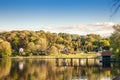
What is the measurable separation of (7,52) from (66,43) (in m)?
28.5

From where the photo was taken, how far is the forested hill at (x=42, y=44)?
130 m

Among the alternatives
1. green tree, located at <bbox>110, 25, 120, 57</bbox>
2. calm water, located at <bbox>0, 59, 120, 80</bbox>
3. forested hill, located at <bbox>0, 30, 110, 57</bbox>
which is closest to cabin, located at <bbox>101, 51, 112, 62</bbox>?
green tree, located at <bbox>110, 25, 120, 57</bbox>

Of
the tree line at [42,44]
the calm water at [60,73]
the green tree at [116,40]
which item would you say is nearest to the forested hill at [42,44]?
the tree line at [42,44]

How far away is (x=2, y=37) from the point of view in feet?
468

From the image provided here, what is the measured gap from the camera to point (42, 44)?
136625 mm

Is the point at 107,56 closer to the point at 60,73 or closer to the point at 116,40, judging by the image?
the point at 116,40

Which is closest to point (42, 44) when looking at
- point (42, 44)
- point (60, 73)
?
point (42, 44)

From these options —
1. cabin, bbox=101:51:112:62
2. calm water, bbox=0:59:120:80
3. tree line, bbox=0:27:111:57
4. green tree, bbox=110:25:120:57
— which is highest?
green tree, bbox=110:25:120:57

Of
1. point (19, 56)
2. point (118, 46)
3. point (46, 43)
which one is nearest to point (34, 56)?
point (19, 56)

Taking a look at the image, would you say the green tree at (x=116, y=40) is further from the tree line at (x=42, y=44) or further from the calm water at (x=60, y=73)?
the tree line at (x=42, y=44)

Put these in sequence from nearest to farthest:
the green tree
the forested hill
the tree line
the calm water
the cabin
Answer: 1. the calm water
2. the green tree
3. the cabin
4. the tree line
5. the forested hill

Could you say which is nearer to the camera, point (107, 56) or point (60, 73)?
point (60, 73)

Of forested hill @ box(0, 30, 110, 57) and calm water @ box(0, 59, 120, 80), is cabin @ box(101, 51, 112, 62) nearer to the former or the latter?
calm water @ box(0, 59, 120, 80)

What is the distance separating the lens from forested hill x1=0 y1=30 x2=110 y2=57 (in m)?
130
